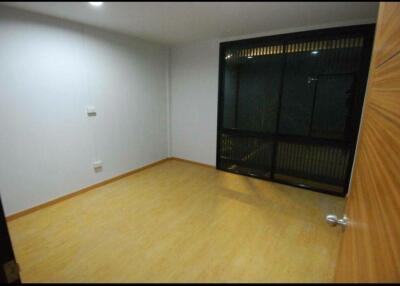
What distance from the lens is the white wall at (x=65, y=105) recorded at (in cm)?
197

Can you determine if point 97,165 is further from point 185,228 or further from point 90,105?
point 185,228

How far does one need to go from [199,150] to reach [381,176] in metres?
3.40

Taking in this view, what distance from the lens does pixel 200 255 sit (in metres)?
1.58

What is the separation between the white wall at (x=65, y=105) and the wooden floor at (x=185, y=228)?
0.36m

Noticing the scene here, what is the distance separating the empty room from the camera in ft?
2.03

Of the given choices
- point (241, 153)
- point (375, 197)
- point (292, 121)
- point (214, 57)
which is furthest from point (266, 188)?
point (375, 197)

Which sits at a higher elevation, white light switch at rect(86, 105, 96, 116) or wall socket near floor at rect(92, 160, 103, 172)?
white light switch at rect(86, 105, 96, 116)

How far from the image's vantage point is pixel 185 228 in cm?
203

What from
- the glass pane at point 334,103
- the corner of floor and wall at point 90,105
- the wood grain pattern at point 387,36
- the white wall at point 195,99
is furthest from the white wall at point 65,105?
the glass pane at point 334,103

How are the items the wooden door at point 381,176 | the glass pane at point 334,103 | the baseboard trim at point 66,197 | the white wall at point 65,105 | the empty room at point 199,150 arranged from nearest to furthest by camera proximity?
the wooden door at point 381,176, the empty room at point 199,150, the white wall at point 65,105, the baseboard trim at point 66,197, the glass pane at point 334,103

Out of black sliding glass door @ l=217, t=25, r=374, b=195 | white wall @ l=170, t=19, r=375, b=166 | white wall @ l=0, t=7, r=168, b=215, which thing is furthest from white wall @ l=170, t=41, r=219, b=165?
white wall @ l=0, t=7, r=168, b=215

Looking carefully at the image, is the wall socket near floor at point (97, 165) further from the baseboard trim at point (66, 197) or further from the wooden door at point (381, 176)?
the wooden door at point (381, 176)

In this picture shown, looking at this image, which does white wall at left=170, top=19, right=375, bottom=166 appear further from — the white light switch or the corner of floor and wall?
the white light switch

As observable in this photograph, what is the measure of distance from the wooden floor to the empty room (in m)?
0.02
